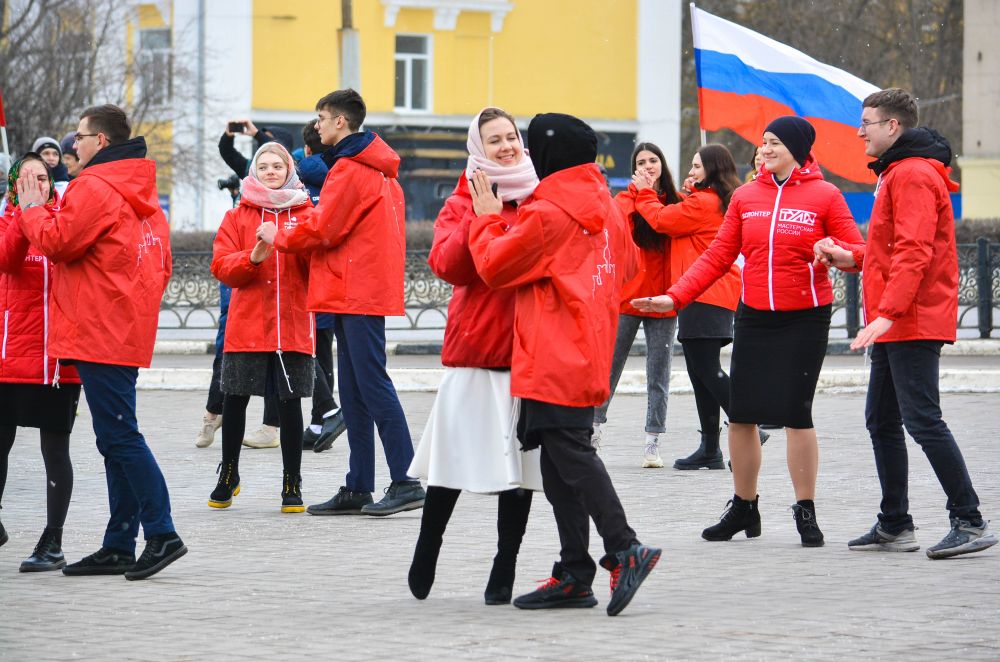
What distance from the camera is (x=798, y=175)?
741 centimetres

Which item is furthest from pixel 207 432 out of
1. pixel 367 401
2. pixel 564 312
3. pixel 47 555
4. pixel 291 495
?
pixel 564 312

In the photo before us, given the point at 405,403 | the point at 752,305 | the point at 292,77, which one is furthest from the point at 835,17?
the point at 752,305

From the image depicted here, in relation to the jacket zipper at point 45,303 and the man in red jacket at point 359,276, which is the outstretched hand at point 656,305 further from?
the jacket zipper at point 45,303

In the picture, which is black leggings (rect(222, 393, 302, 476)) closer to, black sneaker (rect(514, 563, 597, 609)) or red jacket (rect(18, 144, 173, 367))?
red jacket (rect(18, 144, 173, 367))

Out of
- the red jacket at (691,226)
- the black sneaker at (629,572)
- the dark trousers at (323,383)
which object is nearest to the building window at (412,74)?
the dark trousers at (323,383)

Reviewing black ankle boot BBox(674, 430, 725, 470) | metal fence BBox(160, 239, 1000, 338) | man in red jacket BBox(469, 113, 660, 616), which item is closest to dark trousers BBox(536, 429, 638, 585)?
man in red jacket BBox(469, 113, 660, 616)

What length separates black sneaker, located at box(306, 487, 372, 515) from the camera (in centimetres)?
838

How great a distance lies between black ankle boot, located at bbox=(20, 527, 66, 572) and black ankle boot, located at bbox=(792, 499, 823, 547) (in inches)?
120

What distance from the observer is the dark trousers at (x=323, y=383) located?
1098 centimetres

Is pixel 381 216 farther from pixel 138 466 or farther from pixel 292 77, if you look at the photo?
pixel 292 77

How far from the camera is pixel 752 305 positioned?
24.3 ft

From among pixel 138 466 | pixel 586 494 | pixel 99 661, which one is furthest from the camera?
pixel 138 466

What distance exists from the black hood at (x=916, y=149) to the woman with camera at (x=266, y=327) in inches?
117

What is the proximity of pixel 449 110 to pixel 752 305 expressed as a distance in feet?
108
